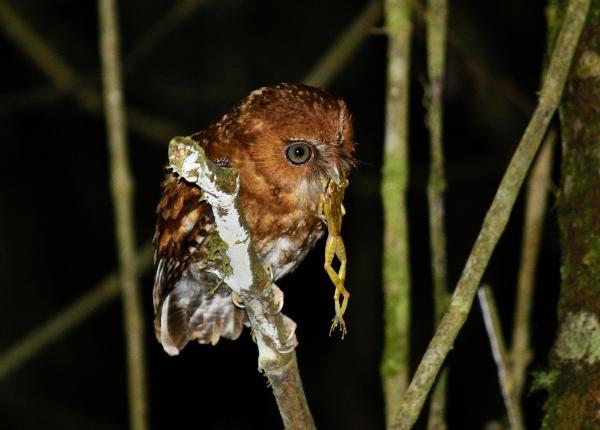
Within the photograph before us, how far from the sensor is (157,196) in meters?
6.93

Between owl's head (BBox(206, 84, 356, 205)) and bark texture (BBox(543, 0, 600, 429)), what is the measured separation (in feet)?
1.93

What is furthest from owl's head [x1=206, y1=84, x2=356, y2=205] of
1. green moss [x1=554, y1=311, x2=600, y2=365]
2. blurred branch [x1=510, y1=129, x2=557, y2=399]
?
blurred branch [x1=510, y1=129, x2=557, y2=399]

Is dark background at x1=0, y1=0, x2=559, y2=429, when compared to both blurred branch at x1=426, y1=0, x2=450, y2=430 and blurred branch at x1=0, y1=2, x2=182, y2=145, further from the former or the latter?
blurred branch at x1=426, y1=0, x2=450, y2=430

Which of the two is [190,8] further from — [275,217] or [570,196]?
[570,196]

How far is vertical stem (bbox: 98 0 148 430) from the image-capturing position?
11.1 feet

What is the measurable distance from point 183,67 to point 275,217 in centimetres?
431

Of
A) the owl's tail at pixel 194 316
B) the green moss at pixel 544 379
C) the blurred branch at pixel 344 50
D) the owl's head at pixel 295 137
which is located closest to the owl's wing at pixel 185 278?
the owl's tail at pixel 194 316

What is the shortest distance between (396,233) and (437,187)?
211mm

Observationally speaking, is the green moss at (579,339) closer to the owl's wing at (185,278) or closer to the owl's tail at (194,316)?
the owl's wing at (185,278)

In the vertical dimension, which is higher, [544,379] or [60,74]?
[60,74]

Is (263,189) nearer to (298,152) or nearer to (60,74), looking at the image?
(298,152)

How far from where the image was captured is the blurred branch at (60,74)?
17.0ft

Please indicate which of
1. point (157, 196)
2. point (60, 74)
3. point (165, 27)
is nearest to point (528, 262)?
point (165, 27)

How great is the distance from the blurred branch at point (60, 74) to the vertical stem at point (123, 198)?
5.99ft
